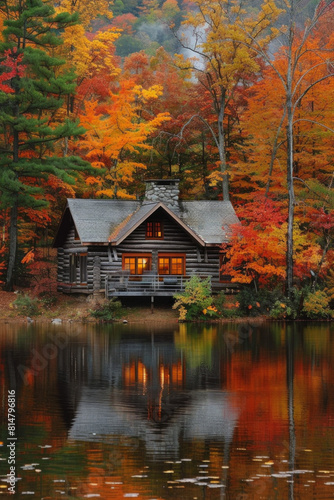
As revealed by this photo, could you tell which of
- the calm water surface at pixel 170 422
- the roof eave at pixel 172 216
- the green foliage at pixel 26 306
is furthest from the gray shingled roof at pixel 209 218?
the calm water surface at pixel 170 422

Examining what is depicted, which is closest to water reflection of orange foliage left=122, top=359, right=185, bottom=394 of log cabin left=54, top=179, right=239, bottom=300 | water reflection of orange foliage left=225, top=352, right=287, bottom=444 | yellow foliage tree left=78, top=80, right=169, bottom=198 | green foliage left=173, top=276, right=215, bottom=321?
water reflection of orange foliage left=225, top=352, right=287, bottom=444

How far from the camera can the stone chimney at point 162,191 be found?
142ft

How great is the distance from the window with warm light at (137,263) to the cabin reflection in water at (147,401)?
19.1 m

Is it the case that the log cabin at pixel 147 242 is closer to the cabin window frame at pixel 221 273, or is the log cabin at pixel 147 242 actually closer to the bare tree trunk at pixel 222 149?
the cabin window frame at pixel 221 273

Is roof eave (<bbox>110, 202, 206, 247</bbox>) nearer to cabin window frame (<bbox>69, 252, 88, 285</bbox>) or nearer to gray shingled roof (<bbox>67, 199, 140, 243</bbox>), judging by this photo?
gray shingled roof (<bbox>67, 199, 140, 243</bbox>)

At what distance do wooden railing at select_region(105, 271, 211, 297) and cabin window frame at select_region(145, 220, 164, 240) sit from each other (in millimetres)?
2499

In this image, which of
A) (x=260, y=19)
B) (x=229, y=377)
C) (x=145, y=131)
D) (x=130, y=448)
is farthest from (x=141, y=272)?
(x=130, y=448)

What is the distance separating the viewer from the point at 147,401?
582 inches

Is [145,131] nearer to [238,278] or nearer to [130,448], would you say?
[238,278]

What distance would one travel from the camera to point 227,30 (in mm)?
44625

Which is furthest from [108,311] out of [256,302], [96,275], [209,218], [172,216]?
[209,218]

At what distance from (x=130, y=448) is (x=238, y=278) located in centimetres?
2886

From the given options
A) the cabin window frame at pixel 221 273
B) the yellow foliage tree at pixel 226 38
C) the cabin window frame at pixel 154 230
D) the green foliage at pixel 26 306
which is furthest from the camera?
the yellow foliage tree at pixel 226 38

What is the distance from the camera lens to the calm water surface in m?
9.30
